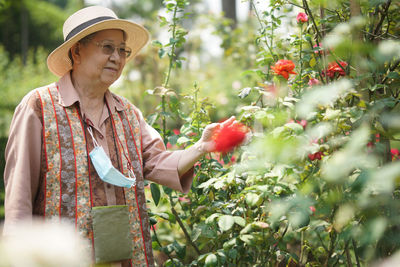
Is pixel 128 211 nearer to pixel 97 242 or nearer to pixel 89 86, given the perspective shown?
pixel 97 242

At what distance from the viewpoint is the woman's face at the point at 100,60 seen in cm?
216

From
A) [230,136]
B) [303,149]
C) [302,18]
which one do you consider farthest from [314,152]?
[302,18]

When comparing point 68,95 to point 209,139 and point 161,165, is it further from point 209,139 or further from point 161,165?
point 209,139

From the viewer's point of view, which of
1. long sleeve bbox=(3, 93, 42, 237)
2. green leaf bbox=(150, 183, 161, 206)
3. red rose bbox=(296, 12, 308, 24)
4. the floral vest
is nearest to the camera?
long sleeve bbox=(3, 93, 42, 237)

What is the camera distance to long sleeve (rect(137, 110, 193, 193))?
2.26 m

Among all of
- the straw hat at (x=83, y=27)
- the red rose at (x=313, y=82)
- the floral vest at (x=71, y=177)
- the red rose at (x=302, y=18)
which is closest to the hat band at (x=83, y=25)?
the straw hat at (x=83, y=27)

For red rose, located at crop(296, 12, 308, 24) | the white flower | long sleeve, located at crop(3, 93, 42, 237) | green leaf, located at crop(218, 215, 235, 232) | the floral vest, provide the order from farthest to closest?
red rose, located at crop(296, 12, 308, 24) → the floral vest → long sleeve, located at crop(3, 93, 42, 237) → green leaf, located at crop(218, 215, 235, 232) → the white flower

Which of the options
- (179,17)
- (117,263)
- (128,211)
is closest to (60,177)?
(128,211)

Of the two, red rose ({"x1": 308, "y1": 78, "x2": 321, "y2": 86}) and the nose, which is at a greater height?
the nose

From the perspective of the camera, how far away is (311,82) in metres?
2.13

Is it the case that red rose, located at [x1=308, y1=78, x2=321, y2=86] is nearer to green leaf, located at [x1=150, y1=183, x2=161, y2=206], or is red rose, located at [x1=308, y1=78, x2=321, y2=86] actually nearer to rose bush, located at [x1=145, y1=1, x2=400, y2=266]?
rose bush, located at [x1=145, y1=1, x2=400, y2=266]

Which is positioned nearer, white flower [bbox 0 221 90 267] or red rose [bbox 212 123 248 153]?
white flower [bbox 0 221 90 267]

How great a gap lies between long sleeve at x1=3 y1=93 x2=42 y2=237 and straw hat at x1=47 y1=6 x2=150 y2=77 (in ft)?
1.31

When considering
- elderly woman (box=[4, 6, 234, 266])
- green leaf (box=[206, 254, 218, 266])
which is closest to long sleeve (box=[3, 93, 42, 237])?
elderly woman (box=[4, 6, 234, 266])
